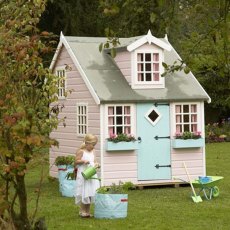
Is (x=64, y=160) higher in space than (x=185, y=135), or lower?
lower

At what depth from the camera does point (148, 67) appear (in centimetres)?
1571

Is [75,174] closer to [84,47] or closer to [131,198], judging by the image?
[131,198]

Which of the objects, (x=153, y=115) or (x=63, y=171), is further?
(x=153, y=115)

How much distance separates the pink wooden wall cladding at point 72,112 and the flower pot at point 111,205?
11.9ft

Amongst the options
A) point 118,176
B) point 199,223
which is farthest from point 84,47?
point 199,223

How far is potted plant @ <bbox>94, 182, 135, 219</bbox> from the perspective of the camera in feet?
36.6

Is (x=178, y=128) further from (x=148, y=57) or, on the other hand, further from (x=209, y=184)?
(x=209, y=184)

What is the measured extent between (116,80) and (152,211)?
4176mm

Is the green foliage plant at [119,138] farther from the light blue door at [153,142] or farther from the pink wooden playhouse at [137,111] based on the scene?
the light blue door at [153,142]

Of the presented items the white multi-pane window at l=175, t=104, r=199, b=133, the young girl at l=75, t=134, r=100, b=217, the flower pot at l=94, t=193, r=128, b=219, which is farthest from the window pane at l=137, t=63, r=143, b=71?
the flower pot at l=94, t=193, r=128, b=219

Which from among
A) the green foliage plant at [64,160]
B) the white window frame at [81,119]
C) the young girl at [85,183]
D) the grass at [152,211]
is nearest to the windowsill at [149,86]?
the white window frame at [81,119]

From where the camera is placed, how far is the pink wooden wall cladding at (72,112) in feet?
49.9

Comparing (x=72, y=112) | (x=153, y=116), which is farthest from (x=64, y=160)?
(x=153, y=116)

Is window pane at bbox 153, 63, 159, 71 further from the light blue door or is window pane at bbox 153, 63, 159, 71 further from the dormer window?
the light blue door
